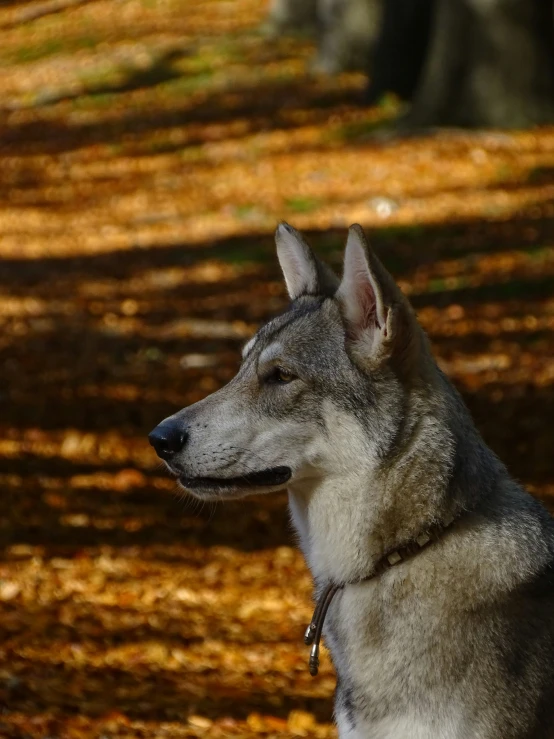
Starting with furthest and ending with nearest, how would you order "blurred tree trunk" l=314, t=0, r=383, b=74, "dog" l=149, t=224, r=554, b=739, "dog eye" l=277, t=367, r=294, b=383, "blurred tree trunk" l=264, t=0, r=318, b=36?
1. "blurred tree trunk" l=264, t=0, r=318, b=36
2. "blurred tree trunk" l=314, t=0, r=383, b=74
3. "dog eye" l=277, t=367, r=294, b=383
4. "dog" l=149, t=224, r=554, b=739

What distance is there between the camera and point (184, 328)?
11719 mm

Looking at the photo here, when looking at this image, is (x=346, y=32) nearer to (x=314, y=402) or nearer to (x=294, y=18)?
(x=294, y=18)

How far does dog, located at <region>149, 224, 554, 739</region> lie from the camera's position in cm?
379

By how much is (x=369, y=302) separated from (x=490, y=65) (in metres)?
12.1

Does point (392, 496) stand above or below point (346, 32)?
above

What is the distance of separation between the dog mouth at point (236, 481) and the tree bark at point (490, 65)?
40.2ft

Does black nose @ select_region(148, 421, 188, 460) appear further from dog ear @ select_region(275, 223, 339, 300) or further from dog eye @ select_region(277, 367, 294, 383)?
dog ear @ select_region(275, 223, 339, 300)

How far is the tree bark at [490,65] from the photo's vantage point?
1502 centimetres

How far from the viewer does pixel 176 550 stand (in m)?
7.87

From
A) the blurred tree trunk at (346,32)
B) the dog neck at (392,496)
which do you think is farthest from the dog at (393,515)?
the blurred tree trunk at (346,32)

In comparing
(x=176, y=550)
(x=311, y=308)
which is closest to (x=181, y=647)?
(x=176, y=550)

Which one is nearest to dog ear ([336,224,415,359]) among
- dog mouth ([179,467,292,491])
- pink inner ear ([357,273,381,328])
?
pink inner ear ([357,273,381,328])

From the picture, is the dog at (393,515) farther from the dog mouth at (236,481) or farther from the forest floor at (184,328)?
the forest floor at (184,328)

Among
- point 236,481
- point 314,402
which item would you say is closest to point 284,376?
point 314,402
